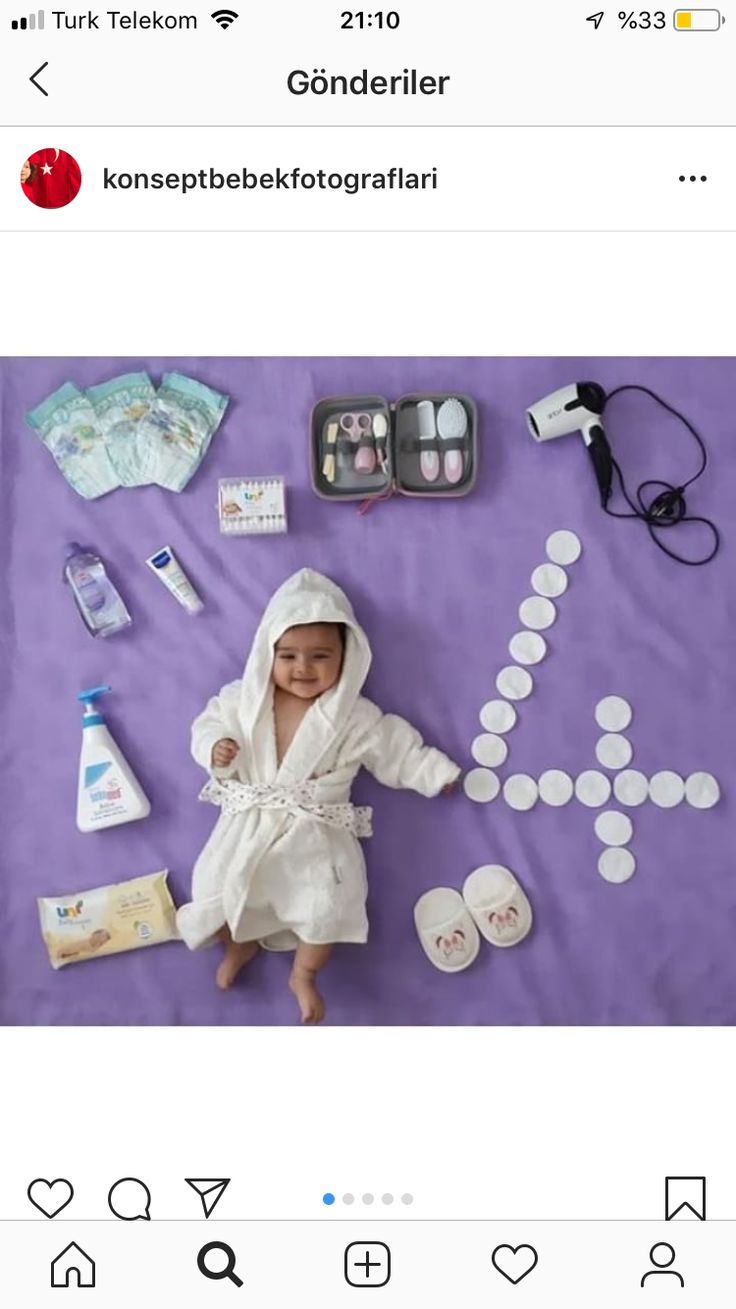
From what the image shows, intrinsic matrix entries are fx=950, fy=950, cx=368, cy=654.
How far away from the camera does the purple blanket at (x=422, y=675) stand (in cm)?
190

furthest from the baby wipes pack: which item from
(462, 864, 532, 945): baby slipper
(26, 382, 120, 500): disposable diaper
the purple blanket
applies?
(26, 382, 120, 500): disposable diaper

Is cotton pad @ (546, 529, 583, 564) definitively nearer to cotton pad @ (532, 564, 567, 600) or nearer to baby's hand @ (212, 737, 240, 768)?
cotton pad @ (532, 564, 567, 600)

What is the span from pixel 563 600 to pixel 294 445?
0.66 metres

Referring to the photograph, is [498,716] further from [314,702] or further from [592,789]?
[314,702]

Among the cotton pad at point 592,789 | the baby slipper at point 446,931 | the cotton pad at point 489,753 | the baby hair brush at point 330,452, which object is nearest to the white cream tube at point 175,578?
the baby hair brush at point 330,452

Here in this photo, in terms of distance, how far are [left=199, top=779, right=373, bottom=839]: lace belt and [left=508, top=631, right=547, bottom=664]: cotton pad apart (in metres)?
0.47

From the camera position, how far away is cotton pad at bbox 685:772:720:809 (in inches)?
76.2

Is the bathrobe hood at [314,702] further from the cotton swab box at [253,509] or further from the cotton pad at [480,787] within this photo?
the cotton pad at [480,787]

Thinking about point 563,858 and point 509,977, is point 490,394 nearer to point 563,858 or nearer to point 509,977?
point 563,858

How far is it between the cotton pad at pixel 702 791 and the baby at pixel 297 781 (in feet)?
1.59

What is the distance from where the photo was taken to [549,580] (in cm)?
199
